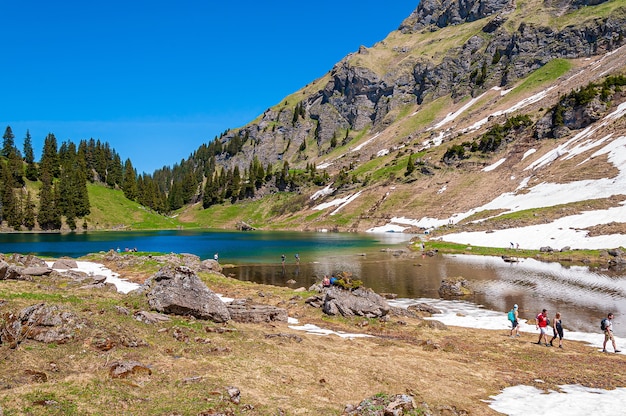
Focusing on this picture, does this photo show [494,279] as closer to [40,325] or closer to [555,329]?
[555,329]

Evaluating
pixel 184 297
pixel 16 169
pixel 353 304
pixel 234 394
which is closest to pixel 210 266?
pixel 353 304

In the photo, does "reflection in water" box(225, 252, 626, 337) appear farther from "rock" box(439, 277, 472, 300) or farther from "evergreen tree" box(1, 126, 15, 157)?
"evergreen tree" box(1, 126, 15, 157)

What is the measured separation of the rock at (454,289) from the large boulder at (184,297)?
27493 millimetres

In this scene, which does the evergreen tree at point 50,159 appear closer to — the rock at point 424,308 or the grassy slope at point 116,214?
the grassy slope at point 116,214

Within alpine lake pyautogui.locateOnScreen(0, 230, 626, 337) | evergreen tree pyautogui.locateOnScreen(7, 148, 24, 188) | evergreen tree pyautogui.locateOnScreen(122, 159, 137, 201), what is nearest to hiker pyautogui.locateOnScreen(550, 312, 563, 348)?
alpine lake pyautogui.locateOnScreen(0, 230, 626, 337)

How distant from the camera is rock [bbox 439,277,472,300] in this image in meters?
41.7

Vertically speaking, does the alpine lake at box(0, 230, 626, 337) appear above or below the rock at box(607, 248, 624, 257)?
below

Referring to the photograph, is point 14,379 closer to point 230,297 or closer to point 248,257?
point 230,297

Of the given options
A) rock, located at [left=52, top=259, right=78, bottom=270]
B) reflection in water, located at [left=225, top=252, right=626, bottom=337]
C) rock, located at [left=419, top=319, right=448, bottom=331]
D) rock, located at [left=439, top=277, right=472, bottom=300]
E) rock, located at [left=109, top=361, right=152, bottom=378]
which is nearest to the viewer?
rock, located at [left=109, top=361, right=152, bottom=378]

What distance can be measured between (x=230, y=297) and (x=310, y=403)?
23.5m

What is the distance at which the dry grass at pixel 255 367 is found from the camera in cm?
1161

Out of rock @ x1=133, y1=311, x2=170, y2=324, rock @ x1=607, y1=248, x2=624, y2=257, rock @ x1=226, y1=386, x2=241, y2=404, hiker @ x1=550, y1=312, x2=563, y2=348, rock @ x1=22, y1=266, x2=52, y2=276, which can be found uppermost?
rock @ x1=22, y1=266, x2=52, y2=276

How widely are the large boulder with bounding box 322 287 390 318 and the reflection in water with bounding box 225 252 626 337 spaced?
441 inches

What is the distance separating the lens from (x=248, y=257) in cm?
7419
